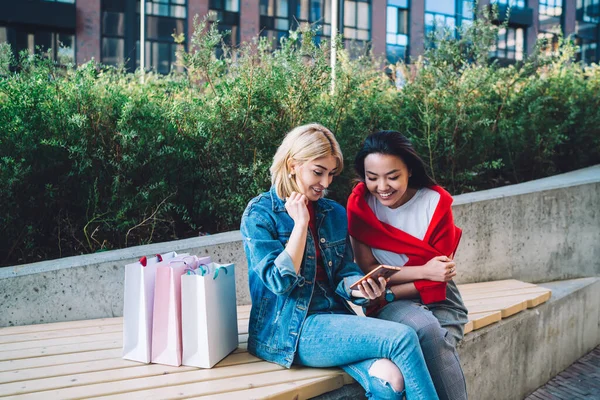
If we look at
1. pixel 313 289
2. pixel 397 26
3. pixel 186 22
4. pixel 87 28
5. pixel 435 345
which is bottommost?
pixel 435 345

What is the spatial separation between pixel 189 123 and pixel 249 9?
2548 centimetres

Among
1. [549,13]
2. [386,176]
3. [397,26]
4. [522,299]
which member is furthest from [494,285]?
[549,13]

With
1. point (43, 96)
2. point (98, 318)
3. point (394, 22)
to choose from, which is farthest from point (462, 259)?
point (394, 22)

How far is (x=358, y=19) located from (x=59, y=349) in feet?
98.9

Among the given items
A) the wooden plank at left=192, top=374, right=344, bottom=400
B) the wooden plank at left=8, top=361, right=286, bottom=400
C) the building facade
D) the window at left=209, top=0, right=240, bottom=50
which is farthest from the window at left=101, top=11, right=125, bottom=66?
the wooden plank at left=192, top=374, right=344, bottom=400

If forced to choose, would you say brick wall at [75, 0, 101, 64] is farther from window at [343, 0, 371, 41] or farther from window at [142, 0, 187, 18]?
window at [343, 0, 371, 41]

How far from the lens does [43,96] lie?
4.43m

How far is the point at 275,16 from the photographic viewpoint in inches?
1151

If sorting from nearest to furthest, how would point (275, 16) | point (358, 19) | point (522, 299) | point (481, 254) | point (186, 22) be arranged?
point (522, 299) < point (481, 254) < point (186, 22) < point (275, 16) < point (358, 19)

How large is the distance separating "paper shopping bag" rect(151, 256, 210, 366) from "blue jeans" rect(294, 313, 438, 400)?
0.60 m

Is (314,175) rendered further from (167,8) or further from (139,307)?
(167,8)

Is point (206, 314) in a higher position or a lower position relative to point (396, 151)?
lower

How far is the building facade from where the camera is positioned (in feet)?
82.1

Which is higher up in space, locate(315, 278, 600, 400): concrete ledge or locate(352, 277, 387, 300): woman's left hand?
locate(352, 277, 387, 300): woman's left hand
